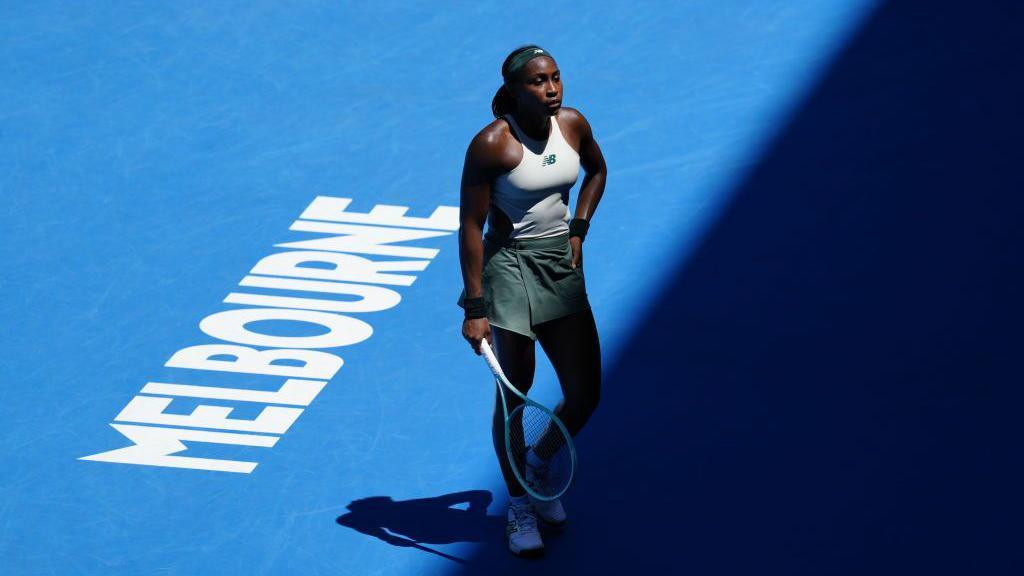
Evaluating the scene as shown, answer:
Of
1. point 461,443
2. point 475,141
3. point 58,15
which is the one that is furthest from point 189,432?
point 58,15

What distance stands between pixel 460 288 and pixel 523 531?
8.03 ft

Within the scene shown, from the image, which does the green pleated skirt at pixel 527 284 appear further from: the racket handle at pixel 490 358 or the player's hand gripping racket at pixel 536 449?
the player's hand gripping racket at pixel 536 449

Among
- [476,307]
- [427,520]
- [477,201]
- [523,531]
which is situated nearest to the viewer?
[477,201]

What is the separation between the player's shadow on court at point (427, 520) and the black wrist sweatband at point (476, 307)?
3.91 ft

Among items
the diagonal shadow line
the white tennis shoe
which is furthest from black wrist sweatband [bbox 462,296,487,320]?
the diagonal shadow line

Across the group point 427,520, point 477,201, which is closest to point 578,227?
point 477,201

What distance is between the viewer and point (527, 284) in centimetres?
636

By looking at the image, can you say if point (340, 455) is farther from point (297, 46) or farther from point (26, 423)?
point (297, 46)

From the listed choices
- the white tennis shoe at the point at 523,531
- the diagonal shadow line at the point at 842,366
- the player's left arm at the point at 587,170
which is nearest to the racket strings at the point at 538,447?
the white tennis shoe at the point at 523,531

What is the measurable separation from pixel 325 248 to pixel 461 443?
2.31 metres

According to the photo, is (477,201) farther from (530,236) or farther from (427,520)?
(427,520)

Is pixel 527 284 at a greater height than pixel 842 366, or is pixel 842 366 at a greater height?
pixel 527 284

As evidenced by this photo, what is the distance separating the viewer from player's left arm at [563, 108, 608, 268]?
6410 millimetres

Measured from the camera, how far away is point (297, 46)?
12.0 meters
